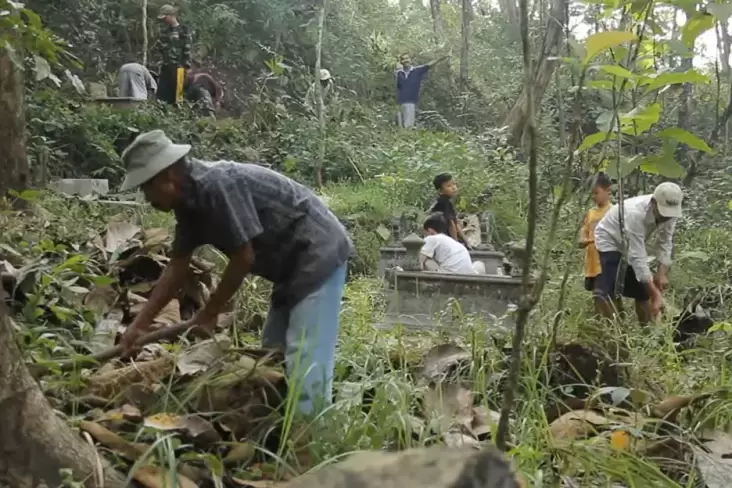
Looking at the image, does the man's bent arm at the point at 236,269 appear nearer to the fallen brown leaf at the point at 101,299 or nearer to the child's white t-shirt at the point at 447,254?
the fallen brown leaf at the point at 101,299

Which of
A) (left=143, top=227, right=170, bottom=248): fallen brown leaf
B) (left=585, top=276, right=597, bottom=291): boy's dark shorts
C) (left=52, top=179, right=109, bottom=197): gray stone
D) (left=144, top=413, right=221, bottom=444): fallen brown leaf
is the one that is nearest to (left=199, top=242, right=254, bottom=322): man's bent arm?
(left=144, top=413, right=221, bottom=444): fallen brown leaf

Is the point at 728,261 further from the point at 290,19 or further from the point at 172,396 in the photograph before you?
the point at 290,19

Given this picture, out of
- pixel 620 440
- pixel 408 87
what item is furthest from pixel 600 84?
pixel 408 87

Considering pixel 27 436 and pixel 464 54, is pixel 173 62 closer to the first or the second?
pixel 464 54

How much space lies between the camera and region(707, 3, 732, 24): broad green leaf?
2.29m

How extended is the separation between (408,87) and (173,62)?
6.03 m

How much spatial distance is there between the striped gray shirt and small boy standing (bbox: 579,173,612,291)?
4.41 meters

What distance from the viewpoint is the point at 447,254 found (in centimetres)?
771

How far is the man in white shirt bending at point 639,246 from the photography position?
21.2 ft

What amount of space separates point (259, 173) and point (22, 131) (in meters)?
4.25

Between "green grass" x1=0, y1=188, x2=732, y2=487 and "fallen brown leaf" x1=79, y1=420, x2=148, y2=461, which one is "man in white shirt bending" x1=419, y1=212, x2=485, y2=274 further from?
"fallen brown leaf" x1=79, y1=420, x2=148, y2=461

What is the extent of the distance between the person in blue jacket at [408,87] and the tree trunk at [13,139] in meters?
13.0

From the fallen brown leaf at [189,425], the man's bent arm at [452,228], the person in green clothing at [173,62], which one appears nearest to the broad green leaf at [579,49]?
the fallen brown leaf at [189,425]

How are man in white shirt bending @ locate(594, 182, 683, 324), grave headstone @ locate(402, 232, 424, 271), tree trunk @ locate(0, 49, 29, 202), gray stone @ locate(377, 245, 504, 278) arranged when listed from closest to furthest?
man in white shirt bending @ locate(594, 182, 683, 324) < tree trunk @ locate(0, 49, 29, 202) < grave headstone @ locate(402, 232, 424, 271) < gray stone @ locate(377, 245, 504, 278)
